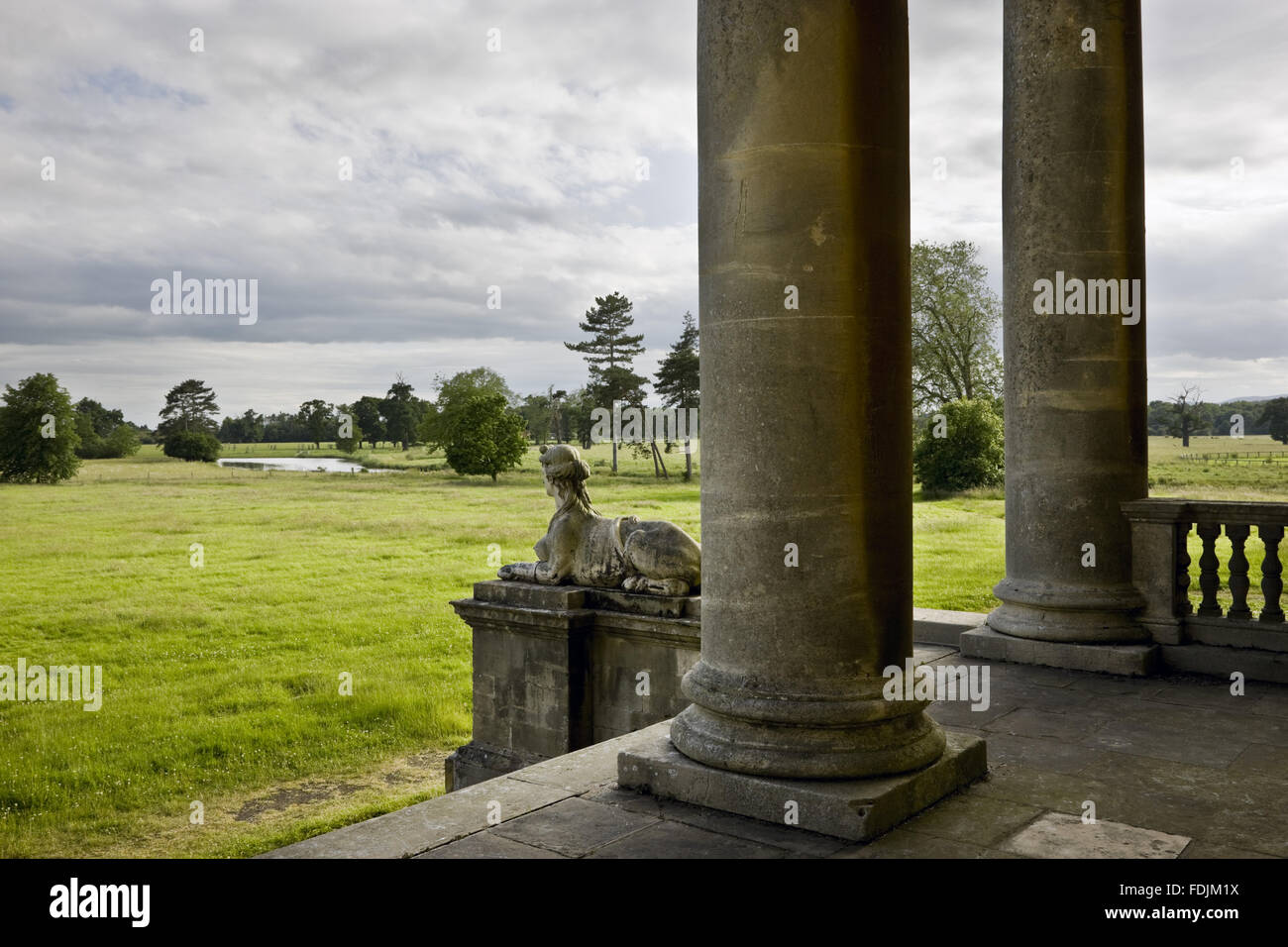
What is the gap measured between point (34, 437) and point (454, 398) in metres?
28.1

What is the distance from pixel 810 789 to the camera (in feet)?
16.7

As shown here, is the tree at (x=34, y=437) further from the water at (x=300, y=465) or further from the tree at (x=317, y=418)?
the tree at (x=317, y=418)

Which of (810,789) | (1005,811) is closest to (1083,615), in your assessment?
(1005,811)

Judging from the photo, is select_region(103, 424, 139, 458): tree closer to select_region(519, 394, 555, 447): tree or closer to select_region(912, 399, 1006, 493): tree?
select_region(519, 394, 555, 447): tree

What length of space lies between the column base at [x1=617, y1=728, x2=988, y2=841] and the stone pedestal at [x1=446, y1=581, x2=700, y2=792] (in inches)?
166

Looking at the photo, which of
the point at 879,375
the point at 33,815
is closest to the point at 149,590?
the point at 33,815

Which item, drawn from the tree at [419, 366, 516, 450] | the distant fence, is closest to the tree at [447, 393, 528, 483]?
the tree at [419, 366, 516, 450]

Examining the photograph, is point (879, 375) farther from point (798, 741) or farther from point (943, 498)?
point (943, 498)

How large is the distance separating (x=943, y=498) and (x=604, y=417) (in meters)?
24.1

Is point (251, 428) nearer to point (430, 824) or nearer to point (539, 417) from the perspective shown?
point (539, 417)

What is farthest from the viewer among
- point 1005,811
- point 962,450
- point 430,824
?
point 962,450

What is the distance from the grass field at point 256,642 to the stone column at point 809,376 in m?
8.60

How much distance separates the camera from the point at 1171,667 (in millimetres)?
9062
